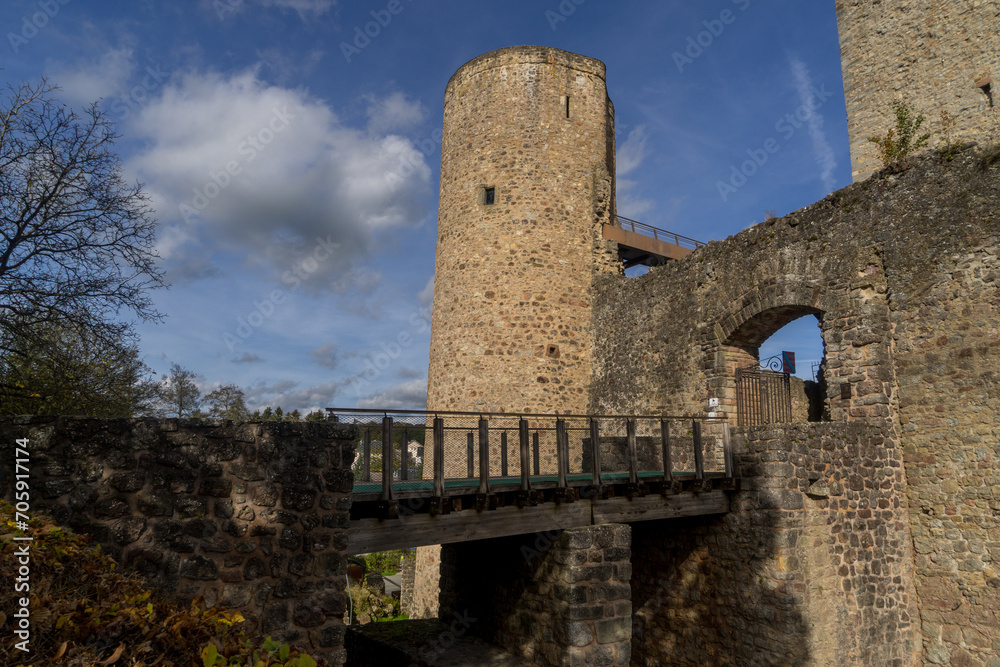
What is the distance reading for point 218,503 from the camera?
13.6 feet

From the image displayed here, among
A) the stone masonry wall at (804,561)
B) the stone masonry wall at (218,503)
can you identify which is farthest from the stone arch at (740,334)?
the stone masonry wall at (218,503)

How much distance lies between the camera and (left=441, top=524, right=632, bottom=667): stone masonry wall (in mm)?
6035

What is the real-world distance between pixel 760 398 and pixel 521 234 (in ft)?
18.6

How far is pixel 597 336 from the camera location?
13000 mm

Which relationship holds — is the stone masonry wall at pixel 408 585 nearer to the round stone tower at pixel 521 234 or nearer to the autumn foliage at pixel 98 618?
the round stone tower at pixel 521 234

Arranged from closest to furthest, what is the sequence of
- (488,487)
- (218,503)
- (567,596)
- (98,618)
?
(98,618) → (218,503) → (488,487) → (567,596)

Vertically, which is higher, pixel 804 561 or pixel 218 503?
pixel 218 503

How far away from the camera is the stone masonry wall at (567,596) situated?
6.04 meters

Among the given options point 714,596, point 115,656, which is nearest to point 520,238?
point 714,596

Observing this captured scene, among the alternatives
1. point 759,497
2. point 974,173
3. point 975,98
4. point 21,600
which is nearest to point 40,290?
point 21,600

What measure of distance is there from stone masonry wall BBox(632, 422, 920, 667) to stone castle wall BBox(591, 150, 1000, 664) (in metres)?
0.33

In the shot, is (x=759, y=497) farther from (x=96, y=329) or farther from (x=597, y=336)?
(x=96, y=329)

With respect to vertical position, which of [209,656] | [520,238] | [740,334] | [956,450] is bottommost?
[209,656]

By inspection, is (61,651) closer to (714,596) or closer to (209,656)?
(209,656)
